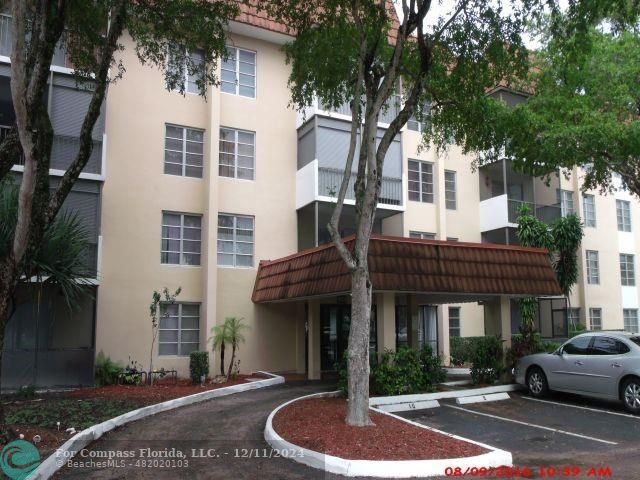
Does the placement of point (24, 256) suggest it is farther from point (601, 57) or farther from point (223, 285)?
point (601, 57)

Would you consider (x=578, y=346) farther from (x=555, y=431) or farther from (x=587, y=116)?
(x=587, y=116)

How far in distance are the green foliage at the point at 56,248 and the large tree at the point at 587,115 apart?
10.4 metres

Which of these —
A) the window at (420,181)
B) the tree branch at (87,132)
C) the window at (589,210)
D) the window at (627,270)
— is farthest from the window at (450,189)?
the tree branch at (87,132)

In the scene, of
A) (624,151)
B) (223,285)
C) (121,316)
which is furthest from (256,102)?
(624,151)

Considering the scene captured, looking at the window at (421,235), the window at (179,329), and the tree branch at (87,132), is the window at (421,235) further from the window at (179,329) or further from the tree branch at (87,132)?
the tree branch at (87,132)

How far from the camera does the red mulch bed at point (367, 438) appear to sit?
787 cm

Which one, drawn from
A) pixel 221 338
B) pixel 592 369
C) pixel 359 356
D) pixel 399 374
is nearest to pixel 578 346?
pixel 592 369

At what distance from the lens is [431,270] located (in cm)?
1334

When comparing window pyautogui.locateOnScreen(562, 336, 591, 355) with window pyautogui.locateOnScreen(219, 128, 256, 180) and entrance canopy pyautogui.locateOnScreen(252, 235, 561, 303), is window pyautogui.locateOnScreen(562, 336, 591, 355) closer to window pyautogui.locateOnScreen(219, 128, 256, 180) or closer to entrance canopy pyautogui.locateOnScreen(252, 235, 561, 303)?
entrance canopy pyautogui.locateOnScreen(252, 235, 561, 303)

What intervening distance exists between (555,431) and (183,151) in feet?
43.4

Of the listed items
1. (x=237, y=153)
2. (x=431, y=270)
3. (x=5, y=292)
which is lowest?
(x=5, y=292)

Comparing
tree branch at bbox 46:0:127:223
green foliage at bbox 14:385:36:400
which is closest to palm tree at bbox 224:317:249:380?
green foliage at bbox 14:385:36:400

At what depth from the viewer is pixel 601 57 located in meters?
15.1

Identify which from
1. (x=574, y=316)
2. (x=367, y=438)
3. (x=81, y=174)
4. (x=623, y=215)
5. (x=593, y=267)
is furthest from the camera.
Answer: (x=623, y=215)
